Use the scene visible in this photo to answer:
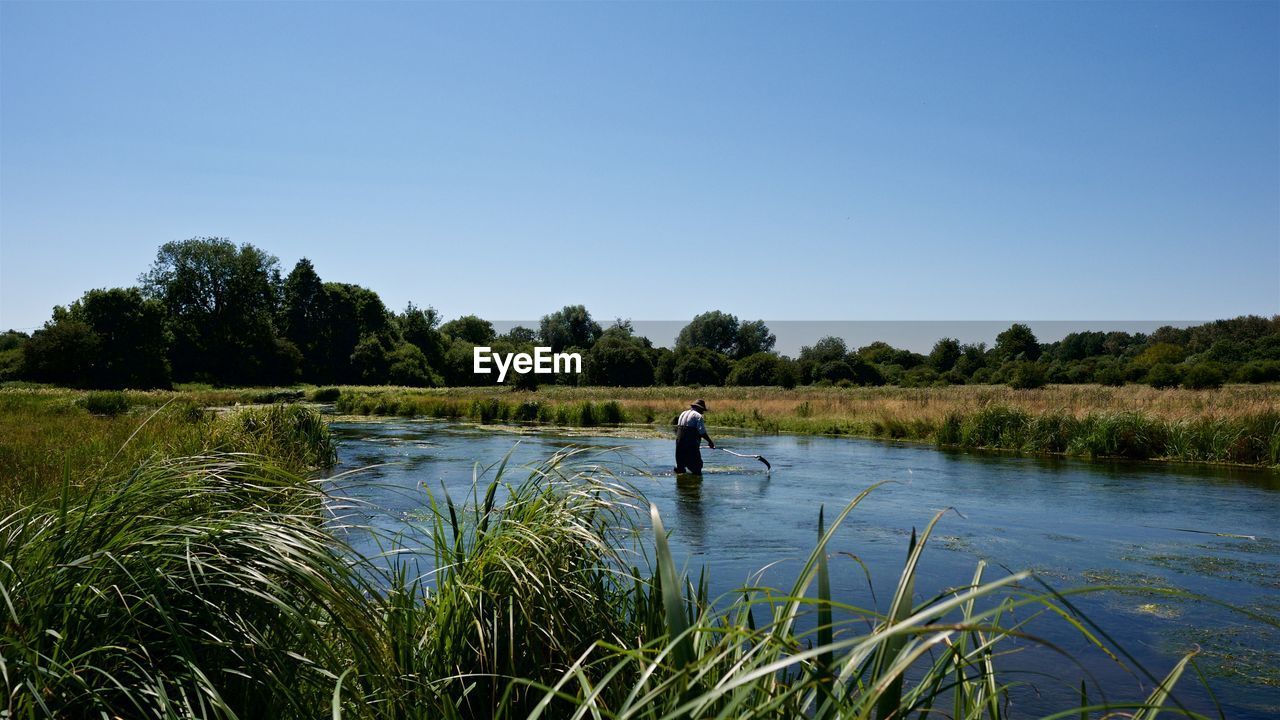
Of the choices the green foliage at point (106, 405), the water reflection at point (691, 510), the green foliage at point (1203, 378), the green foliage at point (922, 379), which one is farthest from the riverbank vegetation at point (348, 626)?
the green foliage at point (922, 379)

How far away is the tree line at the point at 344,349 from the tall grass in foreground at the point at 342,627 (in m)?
43.5

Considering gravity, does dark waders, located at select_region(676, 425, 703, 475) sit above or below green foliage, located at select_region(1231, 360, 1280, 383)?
below

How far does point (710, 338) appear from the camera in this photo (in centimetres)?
10181

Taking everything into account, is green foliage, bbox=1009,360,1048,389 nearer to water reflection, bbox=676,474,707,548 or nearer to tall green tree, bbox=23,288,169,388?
water reflection, bbox=676,474,707,548

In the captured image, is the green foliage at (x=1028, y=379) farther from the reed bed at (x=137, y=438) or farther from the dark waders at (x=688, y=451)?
the reed bed at (x=137, y=438)

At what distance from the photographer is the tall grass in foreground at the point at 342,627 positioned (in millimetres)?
2109

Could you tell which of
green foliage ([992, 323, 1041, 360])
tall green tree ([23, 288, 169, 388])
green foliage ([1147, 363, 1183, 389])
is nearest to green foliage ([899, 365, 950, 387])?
green foliage ([992, 323, 1041, 360])

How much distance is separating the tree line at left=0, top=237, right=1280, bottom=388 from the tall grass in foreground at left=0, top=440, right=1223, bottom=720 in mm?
43497

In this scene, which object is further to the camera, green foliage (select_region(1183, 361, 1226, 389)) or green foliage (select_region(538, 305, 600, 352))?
green foliage (select_region(538, 305, 600, 352))

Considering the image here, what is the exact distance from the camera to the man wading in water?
589 inches

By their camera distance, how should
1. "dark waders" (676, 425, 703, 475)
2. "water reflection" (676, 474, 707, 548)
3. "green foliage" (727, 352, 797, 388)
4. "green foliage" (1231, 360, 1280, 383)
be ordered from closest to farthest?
"water reflection" (676, 474, 707, 548) → "dark waders" (676, 425, 703, 475) → "green foliage" (1231, 360, 1280, 383) → "green foliage" (727, 352, 797, 388)

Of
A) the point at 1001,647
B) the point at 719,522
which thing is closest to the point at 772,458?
the point at 719,522

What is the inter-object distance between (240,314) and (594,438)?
2012 inches

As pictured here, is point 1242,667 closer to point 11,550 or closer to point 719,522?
point 719,522
